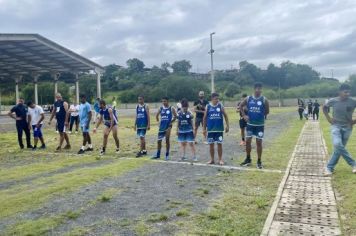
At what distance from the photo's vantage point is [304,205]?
6.71 m

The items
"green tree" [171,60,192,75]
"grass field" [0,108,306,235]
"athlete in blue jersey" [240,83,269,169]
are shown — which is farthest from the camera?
"green tree" [171,60,192,75]

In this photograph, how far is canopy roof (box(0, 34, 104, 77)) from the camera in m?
31.2

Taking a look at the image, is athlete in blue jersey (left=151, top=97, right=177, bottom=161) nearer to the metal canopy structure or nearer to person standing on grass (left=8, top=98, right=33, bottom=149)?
person standing on grass (left=8, top=98, right=33, bottom=149)

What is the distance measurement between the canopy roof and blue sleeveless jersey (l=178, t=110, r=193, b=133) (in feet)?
64.4

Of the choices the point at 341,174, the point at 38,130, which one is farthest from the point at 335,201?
the point at 38,130

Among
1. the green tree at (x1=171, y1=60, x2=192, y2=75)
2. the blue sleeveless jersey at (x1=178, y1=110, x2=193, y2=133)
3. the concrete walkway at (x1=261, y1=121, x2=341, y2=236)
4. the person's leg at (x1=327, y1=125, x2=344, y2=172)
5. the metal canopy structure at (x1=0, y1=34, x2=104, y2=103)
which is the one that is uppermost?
the green tree at (x1=171, y1=60, x2=192, y2=75)

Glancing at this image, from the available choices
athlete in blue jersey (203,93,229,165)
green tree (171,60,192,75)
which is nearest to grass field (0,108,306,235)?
athlete in blue jersey (203,93,229,165)

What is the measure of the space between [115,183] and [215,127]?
3418 mm

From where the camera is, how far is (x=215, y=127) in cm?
1088

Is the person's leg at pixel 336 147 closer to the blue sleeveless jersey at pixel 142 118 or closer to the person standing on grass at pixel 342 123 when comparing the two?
the person standing on grass at pixel 342 123

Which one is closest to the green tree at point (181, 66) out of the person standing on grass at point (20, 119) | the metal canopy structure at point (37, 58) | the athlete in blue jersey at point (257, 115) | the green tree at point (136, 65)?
the green tree at point (136, 65)

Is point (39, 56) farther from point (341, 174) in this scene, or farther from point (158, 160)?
point (341, 174)

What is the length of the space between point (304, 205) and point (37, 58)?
36432mm

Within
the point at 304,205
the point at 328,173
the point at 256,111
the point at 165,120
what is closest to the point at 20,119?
the point at 165,120
